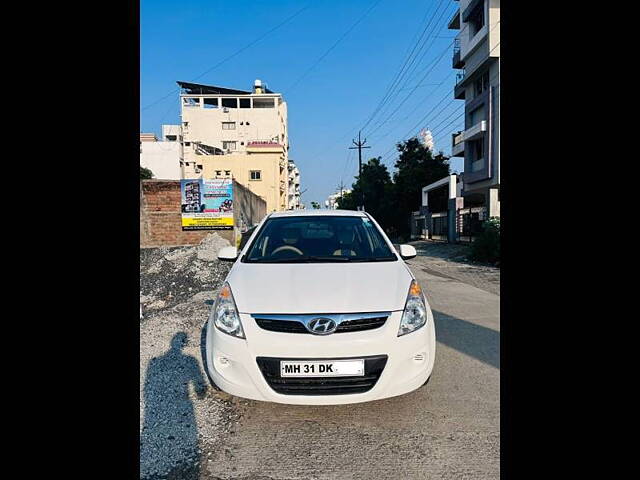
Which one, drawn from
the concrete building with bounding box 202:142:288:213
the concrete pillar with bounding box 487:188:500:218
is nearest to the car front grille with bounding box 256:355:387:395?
the concrete pillar with bounding box 487:188:500:218

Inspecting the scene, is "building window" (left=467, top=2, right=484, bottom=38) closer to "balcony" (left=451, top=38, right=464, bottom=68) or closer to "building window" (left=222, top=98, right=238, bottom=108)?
"balcony" (left=451, top=38, right=464, bottom=68)

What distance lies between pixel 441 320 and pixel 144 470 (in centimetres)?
443

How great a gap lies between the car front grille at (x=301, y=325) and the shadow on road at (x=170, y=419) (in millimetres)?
892

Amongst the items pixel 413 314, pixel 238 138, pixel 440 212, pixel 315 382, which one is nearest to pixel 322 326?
pixel 315 382

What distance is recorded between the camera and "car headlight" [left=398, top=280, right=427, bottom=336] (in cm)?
260

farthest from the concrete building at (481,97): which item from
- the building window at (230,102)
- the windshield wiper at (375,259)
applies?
the building window at (230,102)

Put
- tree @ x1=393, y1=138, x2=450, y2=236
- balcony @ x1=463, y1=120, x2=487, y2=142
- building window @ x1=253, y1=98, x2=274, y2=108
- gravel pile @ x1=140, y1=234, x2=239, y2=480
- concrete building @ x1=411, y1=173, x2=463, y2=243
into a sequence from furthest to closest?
building window @ x1=253, y1=98, x2=274, y2=108 → tree @ x1=393, y1=138, x2=450, y2=236 → concrete building @ x1=411, y1=173, x2=463, y2=243 → balcony @ x1=463, y1=120, x2=487, y2=142 → gravel pile @ x1=140, y1=234, x2=239, y2=480

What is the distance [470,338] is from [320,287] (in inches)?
110

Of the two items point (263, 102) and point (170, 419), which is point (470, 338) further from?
point (263, 102)

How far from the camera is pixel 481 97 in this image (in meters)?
21.2

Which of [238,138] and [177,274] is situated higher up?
[238,138]

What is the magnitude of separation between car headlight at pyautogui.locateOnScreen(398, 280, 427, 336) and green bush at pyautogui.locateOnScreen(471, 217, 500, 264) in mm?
10999

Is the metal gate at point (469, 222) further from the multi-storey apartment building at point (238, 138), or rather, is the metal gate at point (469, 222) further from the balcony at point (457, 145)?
the multi-storey apartment building at point (238, 138)
